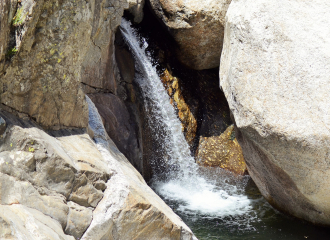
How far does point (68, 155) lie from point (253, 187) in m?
3.84

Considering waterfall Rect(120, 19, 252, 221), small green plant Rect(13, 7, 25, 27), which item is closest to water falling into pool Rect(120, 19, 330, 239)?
waterfall Rect(120, 19, 252, 221)

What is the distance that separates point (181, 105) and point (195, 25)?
4.83ft

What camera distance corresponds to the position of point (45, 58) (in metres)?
2.95

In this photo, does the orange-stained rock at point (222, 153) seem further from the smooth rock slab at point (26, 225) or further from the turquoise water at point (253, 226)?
the smooth rock slab at point (26, 225)

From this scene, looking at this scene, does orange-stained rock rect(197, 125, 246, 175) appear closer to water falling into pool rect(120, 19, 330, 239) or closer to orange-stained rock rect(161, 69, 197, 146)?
water falling into pool rect(120, 19, 330, 239)

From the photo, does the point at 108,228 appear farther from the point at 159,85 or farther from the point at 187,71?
the point at 187,71

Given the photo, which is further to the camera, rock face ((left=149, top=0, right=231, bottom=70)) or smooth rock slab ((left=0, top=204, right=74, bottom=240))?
rock face ((left=149, top=0, right=231, bottom=70))

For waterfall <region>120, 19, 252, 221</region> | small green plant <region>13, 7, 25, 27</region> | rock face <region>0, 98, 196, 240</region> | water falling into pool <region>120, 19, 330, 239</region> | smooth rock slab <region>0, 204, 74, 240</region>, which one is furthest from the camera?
waterfall <region>120, 19, 252, 221</region>

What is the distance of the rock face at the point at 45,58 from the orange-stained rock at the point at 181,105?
3392mm

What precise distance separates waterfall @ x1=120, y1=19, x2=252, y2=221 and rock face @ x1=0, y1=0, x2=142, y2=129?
2831mm

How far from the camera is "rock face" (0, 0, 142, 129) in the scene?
266 cm

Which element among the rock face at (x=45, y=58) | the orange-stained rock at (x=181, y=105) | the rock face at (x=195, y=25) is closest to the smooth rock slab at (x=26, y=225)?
the rock face at (x=45, y=58)

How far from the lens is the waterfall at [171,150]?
5754mm

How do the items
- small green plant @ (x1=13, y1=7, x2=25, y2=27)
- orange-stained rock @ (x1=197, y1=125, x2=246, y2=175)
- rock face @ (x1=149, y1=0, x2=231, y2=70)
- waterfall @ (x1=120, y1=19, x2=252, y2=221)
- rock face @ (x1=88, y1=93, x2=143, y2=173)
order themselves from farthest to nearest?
orange-stained rock @ (x1=197, y1=125, x2=246, y2=175) → rock face @ (x1=149, y1=0, x2=231, y2=70) → waterfall @ (x1=120, y1=19, x2=252, y2=221) → rock face @ (x1=88, y1=93, x2=143, y2=173) → small green plant @ (x1=13, y1=7, x2=25, y2=27)
